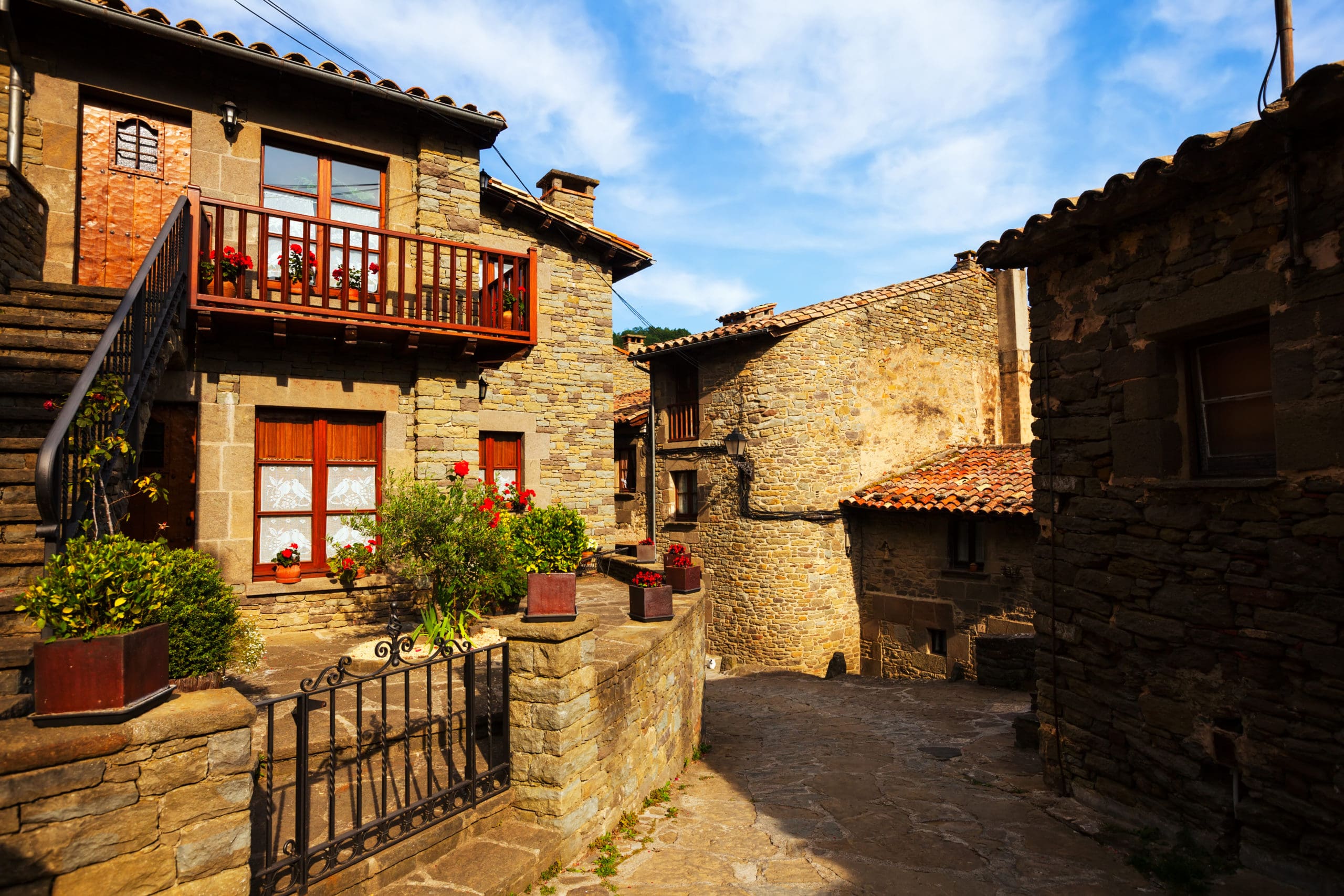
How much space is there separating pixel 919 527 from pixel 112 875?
46.3ft

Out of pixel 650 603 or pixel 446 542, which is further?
pixel 650 603

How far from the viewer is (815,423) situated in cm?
1591

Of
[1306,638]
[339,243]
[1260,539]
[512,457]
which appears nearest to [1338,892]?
[1306,638]

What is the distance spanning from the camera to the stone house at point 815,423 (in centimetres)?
1590

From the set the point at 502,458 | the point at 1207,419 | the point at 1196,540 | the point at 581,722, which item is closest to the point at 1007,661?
the point at 1196,540

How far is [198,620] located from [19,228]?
4907 millimetres

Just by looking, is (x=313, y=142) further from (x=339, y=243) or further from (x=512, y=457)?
(x=512, y=457)

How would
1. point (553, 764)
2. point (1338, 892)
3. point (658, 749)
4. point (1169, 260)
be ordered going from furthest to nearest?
point (658, 749), point (1169, 260), point (553, 764), point (1338, 892)

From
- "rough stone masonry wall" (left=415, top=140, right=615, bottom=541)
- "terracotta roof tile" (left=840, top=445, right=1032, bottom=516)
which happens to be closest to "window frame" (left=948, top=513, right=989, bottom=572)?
"terracotta roof tile" (left=840, top=445, right=1032, bottom=516)

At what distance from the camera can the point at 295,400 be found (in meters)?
7.83

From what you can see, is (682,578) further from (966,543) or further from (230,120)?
(966,543)

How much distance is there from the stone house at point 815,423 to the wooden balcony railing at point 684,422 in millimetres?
66

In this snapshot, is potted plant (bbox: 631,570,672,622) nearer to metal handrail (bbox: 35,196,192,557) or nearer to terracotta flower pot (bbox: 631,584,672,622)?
terracotta flower pot (bbox: 631,584,672,622)

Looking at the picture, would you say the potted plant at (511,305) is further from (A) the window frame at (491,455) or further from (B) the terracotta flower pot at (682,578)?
(B) the terracotta flower pot at (682,578)
